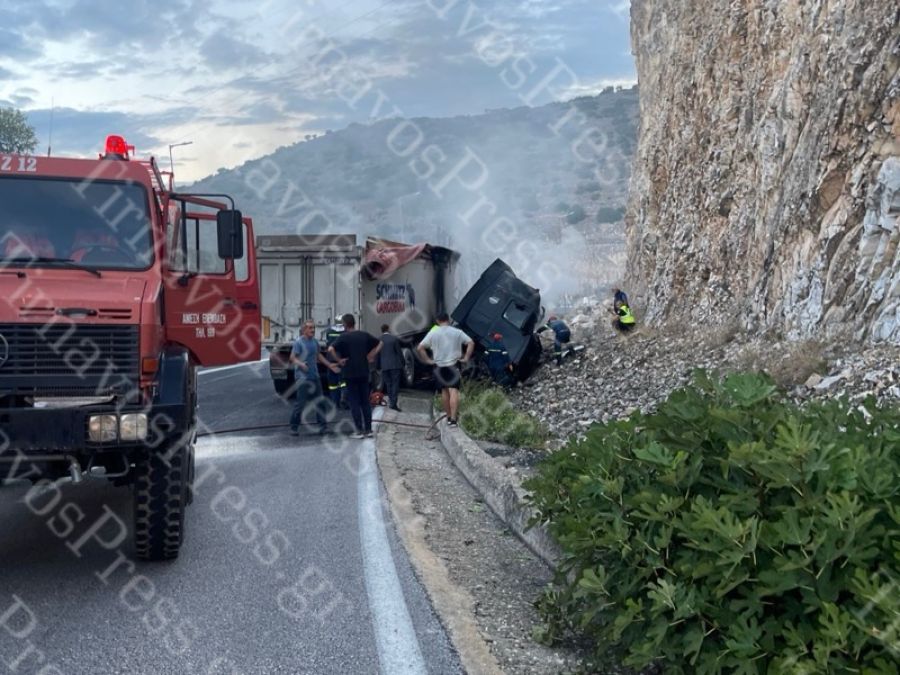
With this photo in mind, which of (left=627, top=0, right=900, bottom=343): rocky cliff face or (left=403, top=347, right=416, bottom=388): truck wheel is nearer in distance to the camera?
(left=627, top=0, right=900, bottom=343): rocky cliff face

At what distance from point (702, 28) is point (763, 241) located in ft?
28.9

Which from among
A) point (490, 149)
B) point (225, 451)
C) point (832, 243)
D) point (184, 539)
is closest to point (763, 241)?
point (832, 243)

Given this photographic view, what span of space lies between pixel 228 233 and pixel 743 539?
532cm

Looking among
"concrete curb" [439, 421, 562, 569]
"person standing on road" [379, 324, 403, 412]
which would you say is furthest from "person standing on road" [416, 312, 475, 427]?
"person standing on road" [379, 324, 403, 412]

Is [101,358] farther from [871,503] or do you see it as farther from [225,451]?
[225,451]

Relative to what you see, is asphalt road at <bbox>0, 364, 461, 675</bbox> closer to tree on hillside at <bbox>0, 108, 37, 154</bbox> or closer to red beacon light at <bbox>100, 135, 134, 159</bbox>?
red beacon light at <bbox>100, 135, 134, 159</bbox>

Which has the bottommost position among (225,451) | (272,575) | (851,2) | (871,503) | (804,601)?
(225,451)

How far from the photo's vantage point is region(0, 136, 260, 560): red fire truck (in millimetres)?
5832

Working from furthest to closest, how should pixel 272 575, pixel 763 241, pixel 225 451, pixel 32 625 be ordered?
pixel 763 241 < pixel 225 451 < pixel 272 575 < pixel 32 625

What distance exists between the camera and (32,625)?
508 centimetres

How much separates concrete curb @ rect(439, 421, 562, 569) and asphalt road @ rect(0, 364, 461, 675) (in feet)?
3.09

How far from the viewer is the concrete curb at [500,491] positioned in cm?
632

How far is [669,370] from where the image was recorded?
16.4m

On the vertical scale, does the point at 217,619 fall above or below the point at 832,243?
below
